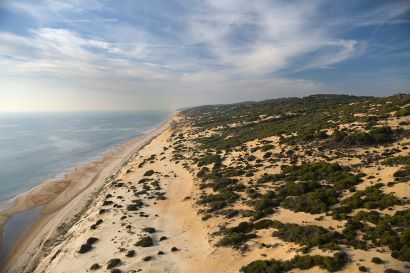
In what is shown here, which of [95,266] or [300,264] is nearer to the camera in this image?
[300,264]

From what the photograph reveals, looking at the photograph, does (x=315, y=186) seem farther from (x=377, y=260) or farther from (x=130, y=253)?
(x=130, y=253)

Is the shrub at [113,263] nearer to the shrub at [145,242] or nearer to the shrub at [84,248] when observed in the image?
the shrub at [145,242]

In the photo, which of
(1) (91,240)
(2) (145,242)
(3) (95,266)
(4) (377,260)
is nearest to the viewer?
(4) (377,260)

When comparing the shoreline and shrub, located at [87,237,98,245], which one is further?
the shoreline

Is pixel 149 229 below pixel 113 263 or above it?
above

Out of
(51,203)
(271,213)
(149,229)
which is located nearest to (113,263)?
(149,229)

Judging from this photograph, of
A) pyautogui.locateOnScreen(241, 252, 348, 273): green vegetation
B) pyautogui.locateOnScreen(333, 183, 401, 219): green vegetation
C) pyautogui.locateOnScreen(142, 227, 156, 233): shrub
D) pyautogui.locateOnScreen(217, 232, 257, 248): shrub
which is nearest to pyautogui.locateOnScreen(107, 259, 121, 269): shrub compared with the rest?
pyautogui.locateOnScreen(142, 227, 156, 233): shrub

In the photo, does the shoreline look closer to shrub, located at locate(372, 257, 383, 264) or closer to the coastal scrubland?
the coastal scrubland

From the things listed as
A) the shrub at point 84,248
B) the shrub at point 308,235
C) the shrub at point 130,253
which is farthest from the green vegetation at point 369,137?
the shrub at point 84,248
